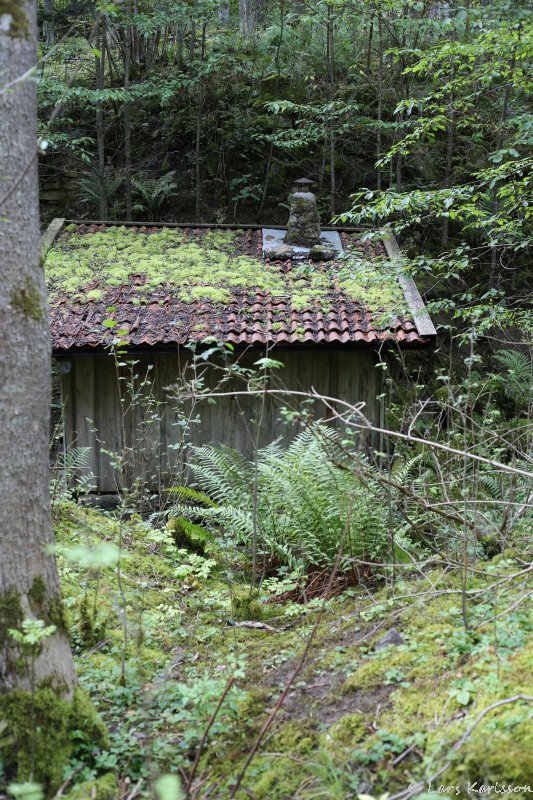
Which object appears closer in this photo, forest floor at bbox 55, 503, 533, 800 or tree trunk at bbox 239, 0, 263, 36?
forest floor at bbox 55, 503, 533, 800

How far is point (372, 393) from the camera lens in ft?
28.6

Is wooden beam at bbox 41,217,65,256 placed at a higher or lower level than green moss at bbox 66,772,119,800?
higher

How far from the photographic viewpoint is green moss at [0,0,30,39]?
2.50 metres

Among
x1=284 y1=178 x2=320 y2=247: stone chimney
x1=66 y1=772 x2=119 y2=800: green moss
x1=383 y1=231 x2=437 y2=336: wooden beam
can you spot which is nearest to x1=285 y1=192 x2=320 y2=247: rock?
x1=284 y1=178 x2=320 y2=247: stone chimney

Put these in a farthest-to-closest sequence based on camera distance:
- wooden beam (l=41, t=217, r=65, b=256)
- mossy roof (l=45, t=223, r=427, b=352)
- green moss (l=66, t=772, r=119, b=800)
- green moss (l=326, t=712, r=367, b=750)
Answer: wooden beam (l=41, t=217, r=65, b=256), mossy roof (l=45, t=223, r=427, b=352), green moss (l=326, t=712, r=367, b=750), green moss (l=66, t=772, r=119, b=800)

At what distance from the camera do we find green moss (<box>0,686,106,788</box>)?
2.50 metres

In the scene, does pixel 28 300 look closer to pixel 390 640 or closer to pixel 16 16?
pixel 16 16

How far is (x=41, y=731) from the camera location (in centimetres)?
256

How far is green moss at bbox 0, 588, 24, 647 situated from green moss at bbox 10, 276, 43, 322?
1118 millimetres

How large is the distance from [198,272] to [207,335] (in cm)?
177

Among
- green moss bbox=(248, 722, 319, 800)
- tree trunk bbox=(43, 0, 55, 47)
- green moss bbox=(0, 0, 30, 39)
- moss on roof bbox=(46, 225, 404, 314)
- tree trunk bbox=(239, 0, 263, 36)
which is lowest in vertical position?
green moss bbox=(248, 722, 319, 800)

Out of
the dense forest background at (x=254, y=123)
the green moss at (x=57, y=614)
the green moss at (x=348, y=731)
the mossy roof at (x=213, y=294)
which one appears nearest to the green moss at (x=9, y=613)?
the green moss at (x=57, y=614)

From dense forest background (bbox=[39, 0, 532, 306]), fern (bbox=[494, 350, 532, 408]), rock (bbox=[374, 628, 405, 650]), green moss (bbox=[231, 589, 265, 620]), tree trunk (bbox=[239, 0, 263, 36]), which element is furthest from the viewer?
tree trunk (bbox=[239, 0, 263, 36])

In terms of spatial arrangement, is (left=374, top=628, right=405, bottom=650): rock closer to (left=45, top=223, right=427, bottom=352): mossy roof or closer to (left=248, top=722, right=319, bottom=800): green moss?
(left=248, top=722, right=319, bottom=800): green moss
